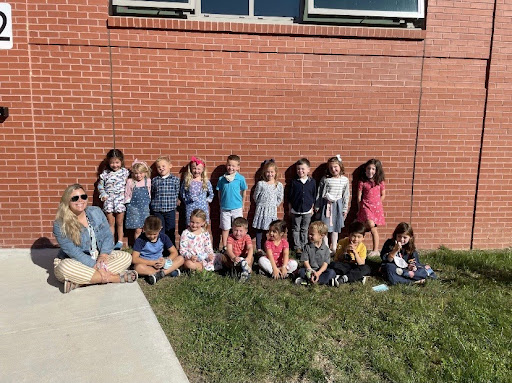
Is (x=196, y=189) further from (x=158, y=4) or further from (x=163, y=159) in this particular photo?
(x=158, y=4)

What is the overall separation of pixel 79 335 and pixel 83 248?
1.31m

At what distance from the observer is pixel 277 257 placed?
522cm

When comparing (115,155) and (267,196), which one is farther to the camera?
(267,196)

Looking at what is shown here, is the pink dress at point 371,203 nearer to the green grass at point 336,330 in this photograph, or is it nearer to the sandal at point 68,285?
the green grass at point 336,330

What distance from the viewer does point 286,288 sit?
4.77 metres

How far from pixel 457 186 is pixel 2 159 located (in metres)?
6.18

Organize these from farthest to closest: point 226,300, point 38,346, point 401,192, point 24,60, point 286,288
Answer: point 401,192, point 24,60, point 286,288, point 226,300, point 38,346

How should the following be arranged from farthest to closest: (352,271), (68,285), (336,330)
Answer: (352,271) → (68,285) → (336,330)

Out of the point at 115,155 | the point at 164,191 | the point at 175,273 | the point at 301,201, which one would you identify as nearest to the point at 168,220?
the point at 164,191

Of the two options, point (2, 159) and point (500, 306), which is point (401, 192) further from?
point (2, 159)

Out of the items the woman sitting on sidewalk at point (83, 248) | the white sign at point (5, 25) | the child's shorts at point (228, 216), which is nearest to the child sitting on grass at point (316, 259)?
the child's shorts at point (228, 216)

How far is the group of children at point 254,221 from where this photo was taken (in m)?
4.96

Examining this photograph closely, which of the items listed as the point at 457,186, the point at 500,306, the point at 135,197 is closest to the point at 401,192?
the point at 457,186

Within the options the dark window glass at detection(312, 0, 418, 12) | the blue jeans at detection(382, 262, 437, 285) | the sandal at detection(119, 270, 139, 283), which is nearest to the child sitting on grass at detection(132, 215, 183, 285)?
the sandal at detection(119, 270, 139, 283)
